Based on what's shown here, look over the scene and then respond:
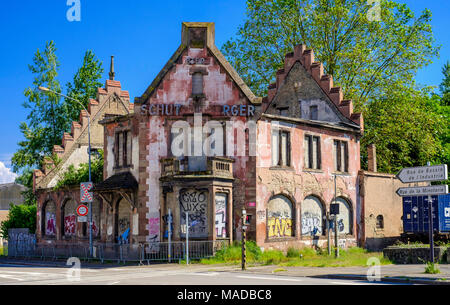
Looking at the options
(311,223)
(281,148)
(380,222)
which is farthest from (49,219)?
(380,222)

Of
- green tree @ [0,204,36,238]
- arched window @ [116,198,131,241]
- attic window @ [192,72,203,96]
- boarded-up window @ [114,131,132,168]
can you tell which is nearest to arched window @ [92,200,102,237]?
arched window @ [116,198,131,241]

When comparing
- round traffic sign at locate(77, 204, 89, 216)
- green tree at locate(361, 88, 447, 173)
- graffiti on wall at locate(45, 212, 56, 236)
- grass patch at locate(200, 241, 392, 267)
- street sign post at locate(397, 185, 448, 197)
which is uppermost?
green tree at locate(361, 88, 447, 173)

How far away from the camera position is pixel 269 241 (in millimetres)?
32844

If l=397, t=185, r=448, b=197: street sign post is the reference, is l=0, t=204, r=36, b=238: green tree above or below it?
below

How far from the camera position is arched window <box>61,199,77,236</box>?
1556 inches

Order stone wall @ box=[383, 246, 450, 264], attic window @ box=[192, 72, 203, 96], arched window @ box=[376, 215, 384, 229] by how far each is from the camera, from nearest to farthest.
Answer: stone wall @ box=[383, 246, 450, 264] < attic window @ box=[192, 72, 203, 96] < arched window @ box=[376, 215, 384, 229]

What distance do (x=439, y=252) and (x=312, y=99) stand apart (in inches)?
694

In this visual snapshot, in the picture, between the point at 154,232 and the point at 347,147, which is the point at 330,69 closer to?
the point at 347,147

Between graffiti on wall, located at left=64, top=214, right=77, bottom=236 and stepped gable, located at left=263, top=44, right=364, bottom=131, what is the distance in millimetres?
15921

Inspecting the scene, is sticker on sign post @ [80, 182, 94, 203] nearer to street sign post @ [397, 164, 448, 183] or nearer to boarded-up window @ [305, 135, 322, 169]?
boarded-up window @ [305, 135, 322, 169]

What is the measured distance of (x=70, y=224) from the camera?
4000 centimetres

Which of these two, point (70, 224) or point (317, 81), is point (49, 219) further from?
point (317, 81)

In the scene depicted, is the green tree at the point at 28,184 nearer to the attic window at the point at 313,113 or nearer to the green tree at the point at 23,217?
the green tree at the point at 23,217
